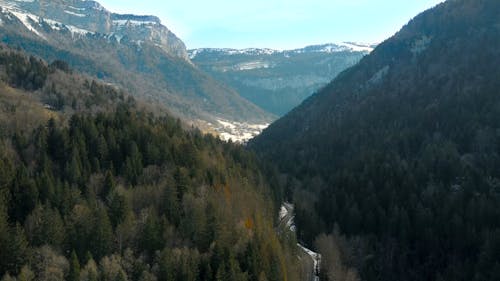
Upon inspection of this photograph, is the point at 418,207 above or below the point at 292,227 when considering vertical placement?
above

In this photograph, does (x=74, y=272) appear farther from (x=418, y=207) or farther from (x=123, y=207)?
(x=418, y=207)

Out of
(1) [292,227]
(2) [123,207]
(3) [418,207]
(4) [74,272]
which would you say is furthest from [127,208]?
(3) [418,207]

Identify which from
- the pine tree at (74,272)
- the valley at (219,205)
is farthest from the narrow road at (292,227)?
the pine tree at (74,272)

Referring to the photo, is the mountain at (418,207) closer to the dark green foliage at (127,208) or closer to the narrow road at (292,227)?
the narrow road at (292,227)

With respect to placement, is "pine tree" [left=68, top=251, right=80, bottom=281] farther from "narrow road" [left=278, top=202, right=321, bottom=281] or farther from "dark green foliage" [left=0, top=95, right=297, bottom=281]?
"narrow road" [left=278, top=202, right=321, bottom=281]

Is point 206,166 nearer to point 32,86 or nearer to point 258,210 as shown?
point 258,210

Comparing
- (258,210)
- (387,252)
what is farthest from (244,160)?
(387,252)
